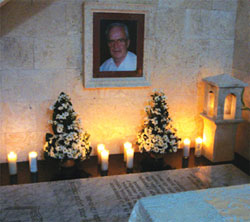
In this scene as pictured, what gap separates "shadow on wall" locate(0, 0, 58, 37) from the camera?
4.53m

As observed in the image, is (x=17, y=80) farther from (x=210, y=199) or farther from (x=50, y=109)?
(x=210, y=199)

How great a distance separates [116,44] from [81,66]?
0.56m

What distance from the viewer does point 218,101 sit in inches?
195

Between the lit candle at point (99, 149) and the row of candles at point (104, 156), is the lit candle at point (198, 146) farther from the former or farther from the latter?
the lit candle at point (99, 149)

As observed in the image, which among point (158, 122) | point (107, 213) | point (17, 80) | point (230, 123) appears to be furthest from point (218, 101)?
point (17, 80)

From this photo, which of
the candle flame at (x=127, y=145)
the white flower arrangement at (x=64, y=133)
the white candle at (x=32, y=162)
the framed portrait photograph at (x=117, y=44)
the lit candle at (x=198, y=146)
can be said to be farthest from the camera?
the lit candle at (x=198, y=146)

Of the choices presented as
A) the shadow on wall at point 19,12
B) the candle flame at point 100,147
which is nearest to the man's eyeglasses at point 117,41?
the shadow on wall at point 19,12

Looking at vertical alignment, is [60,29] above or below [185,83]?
above

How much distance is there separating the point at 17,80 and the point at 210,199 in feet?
10.7

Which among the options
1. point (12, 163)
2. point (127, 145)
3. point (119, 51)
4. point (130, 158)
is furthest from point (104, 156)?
point (119, 51)

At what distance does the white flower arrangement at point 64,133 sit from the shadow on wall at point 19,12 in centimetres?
106

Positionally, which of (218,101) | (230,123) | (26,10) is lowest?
(230,123)

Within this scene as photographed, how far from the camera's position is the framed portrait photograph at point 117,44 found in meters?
4.84

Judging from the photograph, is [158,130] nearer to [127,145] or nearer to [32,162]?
[127,145]
